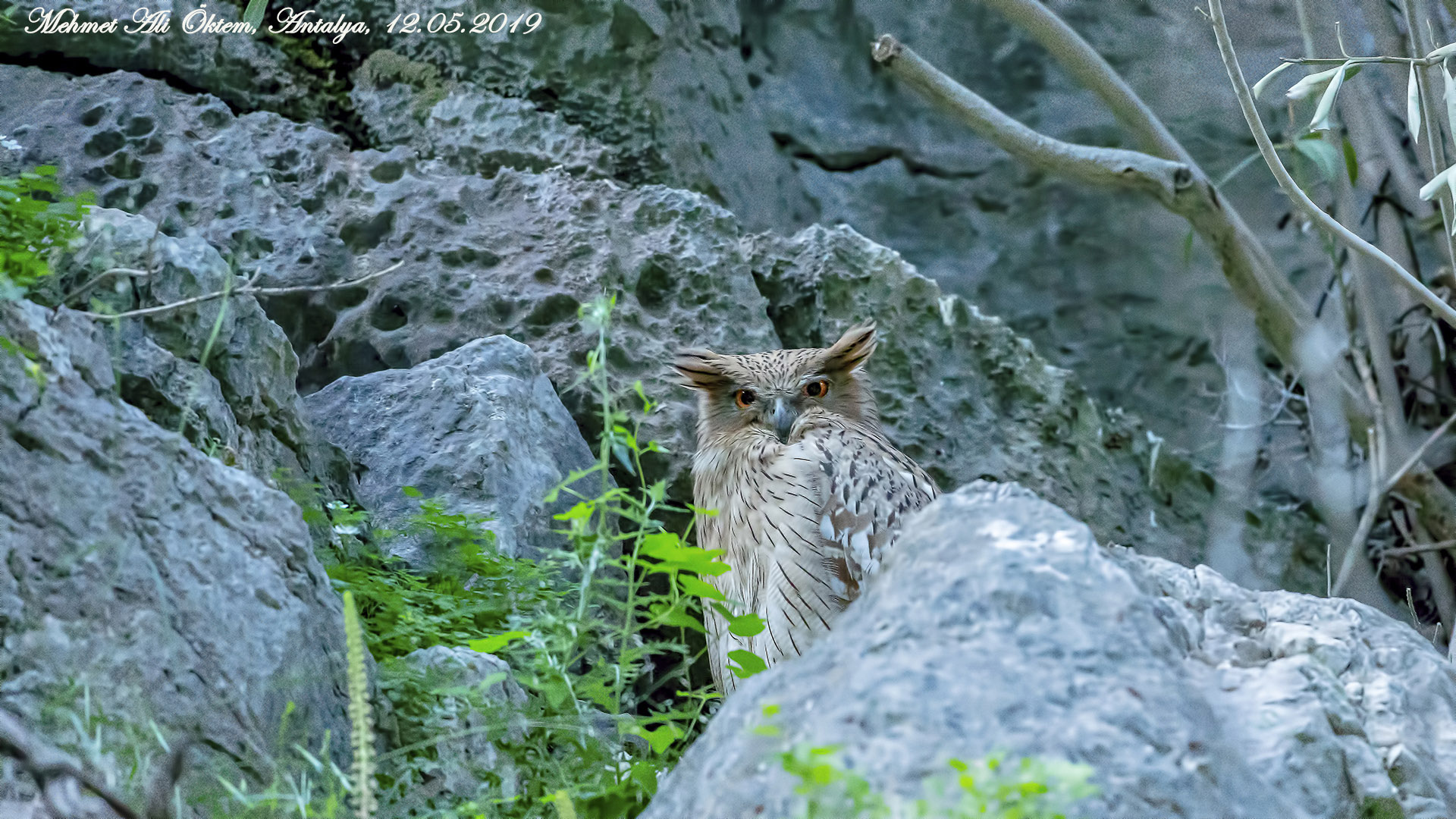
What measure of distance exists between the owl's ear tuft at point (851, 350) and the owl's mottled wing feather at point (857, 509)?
0.41 m

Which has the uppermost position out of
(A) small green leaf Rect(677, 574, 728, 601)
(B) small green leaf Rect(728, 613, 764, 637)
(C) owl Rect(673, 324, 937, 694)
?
(A) small green leaf Rect(677, 574, 728, 601)

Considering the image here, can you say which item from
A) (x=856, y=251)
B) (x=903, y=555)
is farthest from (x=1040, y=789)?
(x=856, y=251)

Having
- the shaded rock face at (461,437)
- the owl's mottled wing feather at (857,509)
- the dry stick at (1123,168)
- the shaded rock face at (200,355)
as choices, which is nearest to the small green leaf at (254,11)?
the shaded rock face at (200,355)

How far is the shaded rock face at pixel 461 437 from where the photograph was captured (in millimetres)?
3357

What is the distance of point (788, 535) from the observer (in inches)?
127

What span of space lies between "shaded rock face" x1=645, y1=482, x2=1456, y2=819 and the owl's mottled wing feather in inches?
50.0

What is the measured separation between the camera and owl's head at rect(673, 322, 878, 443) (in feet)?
11.8

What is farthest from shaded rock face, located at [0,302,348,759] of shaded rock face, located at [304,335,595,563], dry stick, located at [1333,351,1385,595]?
dry stick, located at [1333,351,1385,595]

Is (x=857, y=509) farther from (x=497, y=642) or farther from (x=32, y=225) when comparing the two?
(x=32, y=225)

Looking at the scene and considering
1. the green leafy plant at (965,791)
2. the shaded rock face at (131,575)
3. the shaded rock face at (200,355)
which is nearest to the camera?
the green leafy plant at (965,791)

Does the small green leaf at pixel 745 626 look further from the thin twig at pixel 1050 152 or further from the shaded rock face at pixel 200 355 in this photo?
the thin twig at pixel 1050 152

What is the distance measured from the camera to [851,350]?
3713 mm

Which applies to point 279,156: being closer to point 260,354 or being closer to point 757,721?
point 260,354

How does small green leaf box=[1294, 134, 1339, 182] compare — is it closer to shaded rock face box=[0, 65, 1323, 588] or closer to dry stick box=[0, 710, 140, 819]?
shaded rock face box=[0, 65, 1323, 588]
